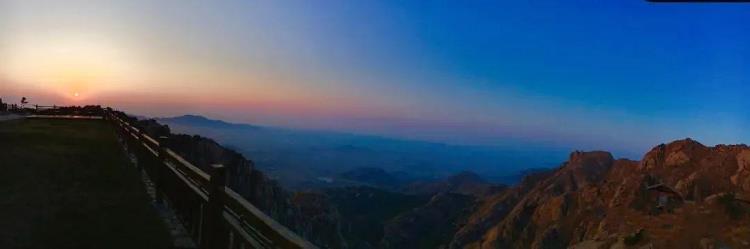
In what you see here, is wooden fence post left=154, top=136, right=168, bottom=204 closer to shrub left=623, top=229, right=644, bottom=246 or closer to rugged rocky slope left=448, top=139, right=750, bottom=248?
rugged rocky slope left=448, top=139, right=750, bottom=248

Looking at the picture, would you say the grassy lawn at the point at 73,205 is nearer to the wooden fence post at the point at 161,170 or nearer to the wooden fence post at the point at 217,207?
the wooden fence post at the point at 161,170

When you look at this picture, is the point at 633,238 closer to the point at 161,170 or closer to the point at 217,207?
the point at 161,170

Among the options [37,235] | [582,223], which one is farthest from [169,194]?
[582,223]

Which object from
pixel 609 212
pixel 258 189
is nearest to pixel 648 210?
pixel 609 212

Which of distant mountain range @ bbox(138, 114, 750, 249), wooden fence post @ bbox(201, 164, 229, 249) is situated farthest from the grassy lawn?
distant mountain range @ bbox(138, 114, 750, 249)

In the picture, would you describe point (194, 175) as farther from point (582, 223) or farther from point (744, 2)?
point (582, 223)

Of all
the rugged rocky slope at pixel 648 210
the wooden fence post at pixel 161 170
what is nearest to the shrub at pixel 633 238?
the rugged rocky slope at pixel 648 210

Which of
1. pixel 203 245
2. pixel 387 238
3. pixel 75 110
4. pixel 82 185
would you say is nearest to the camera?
pixel 203 245
